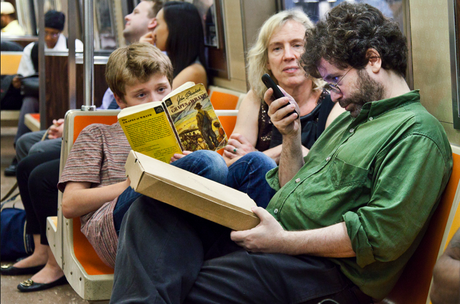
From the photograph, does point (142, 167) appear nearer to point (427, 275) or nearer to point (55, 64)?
point (427, 275)

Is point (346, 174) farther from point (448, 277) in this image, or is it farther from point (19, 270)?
point (19, 270)

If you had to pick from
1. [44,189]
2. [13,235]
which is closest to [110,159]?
[44,189]

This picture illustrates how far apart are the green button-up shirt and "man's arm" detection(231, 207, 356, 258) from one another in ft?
0.13

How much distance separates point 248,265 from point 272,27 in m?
1.48

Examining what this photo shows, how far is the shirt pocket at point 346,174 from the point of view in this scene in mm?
1475

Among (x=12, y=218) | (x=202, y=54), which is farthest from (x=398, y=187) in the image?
(x=202, y=54)

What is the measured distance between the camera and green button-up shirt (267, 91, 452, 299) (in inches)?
53.9

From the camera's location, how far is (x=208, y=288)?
1501 mm

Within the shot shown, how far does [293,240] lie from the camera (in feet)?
4.92

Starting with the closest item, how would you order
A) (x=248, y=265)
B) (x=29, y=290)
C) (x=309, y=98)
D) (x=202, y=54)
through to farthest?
1. (x=248, y=265)
2. (x=309, y=98)
3. (x=29, y=290)
4. (x=202, y=54)

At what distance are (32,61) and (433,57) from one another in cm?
554

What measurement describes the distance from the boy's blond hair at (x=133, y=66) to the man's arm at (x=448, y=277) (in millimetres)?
1419

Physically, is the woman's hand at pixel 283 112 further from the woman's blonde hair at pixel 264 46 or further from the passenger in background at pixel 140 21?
the passenger in background at pixel 140 21

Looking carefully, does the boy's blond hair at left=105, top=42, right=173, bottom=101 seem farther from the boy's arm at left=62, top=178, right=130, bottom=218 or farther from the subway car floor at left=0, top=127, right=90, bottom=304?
the subway car floor at left=0, top=127, right=90, bottom=304
